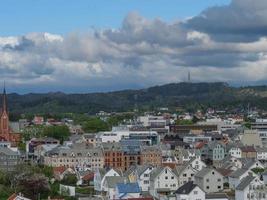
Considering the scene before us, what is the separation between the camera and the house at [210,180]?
51.6 m

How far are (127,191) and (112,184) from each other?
13.8 feet

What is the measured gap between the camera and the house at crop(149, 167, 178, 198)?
5312 cm

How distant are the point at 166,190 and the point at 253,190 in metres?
8.81

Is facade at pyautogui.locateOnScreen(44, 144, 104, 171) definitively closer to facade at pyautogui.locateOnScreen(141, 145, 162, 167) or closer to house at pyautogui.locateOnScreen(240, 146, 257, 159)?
facade at pyautogui.locateOnScreen(141, 145, 162, 167)

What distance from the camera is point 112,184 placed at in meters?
51.7

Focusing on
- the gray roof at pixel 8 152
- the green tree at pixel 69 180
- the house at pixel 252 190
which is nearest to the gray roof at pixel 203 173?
the house at pixel 252 190

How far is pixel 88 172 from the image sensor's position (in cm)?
6256

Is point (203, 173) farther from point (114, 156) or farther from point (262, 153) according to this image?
point (262, 153)

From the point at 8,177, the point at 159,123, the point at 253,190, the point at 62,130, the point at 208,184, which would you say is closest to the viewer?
the point at 253,190

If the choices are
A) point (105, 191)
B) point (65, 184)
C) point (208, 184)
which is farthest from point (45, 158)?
point (208, 184)

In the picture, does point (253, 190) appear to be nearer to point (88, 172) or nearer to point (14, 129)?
point (88, 172)

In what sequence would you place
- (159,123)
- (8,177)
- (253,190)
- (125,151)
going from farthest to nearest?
(159,123) → (125,151) → (8,177) → (253,190)

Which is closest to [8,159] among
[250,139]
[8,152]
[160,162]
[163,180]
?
[8,152]

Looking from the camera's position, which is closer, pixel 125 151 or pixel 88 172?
pixel 88 172
